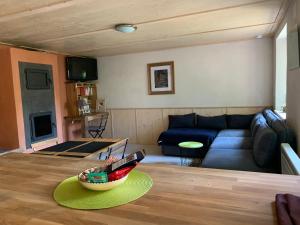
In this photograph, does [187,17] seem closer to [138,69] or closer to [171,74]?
[171,74]

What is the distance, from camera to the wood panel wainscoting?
5.57 meters

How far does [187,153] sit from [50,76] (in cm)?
313

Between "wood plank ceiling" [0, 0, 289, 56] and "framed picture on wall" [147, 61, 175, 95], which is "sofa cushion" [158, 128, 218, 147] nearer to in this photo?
"framed picture on wall" [147, 61, 175, 95]

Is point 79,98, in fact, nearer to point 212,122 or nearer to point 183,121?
point 183,121

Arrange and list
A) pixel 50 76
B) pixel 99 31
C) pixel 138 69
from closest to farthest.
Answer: pixel 99 31
pixel 50 76
pixel 138 69

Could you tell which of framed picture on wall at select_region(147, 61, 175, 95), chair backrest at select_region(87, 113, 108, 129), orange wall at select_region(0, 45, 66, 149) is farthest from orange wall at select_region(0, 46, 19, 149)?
framed picture on wall at select_region(147, 61, 175, 95)

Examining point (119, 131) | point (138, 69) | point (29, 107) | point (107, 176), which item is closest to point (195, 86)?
point (138, 69)

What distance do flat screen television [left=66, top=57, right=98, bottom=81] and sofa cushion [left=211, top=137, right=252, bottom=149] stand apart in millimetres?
3498

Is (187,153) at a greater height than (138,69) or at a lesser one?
lesser

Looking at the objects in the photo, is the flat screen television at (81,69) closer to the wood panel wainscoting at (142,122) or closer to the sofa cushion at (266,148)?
the wood panel wainscoting at (142,122)

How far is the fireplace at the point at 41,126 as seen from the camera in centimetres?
452

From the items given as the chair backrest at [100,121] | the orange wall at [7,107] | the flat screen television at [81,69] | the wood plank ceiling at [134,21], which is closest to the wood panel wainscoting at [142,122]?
the chair backrest at [100,121]

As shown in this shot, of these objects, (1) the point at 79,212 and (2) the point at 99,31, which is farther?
(2) the point at 99,31

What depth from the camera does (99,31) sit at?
3682mm
